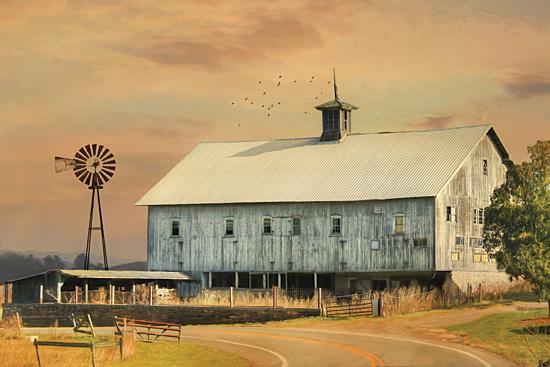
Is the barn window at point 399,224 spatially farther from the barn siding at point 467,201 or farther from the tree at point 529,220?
the tree at point 529,220

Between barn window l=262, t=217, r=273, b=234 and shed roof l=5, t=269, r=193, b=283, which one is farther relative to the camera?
barn window l=262, t=217, r=273, b=234

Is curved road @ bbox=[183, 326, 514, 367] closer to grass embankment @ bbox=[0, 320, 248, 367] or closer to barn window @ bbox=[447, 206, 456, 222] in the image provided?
grass embankment @ bbox=[0, 320, 248, 367]

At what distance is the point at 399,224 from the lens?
2308 inches

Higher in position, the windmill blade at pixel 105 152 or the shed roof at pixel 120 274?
the windmill blade at pixel 105 152

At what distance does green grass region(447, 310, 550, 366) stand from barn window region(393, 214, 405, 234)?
12.9 meters

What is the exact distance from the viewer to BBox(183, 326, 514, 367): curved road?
28.5 meters

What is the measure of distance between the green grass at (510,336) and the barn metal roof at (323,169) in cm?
1481

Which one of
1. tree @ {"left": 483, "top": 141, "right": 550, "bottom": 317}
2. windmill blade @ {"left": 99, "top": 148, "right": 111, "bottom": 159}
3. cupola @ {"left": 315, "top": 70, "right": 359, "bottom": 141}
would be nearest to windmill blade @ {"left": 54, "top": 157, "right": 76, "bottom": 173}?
windmill blade @ {"left": 99, "top": 148, "right": 111, "bottom": 159}

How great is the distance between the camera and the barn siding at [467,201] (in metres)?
58.6

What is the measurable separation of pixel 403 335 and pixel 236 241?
26220 mm

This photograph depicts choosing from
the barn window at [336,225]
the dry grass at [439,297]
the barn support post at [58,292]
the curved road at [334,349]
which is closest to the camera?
the curved road at [334,349]

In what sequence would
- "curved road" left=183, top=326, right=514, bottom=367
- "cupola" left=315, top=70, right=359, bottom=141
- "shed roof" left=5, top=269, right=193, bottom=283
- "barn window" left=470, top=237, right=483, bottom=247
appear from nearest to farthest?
"curved road" left=183, top=326, right=514, bottom=367 → "shed roof" left=5, top=269, right=193, bottom=283 → "barn window" left=470, top=237, right=483, bottom=247 → "cupola" left=315, top=70, right=359, bottom=141

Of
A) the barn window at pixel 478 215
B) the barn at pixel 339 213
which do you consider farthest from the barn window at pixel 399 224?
the barn window at pixel 478 215

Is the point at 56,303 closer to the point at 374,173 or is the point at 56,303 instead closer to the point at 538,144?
the point at 374,173
